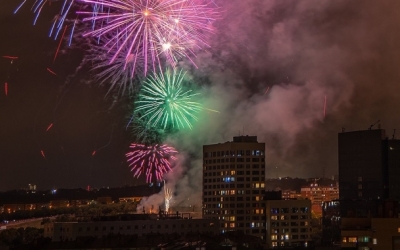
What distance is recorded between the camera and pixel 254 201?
52562mm

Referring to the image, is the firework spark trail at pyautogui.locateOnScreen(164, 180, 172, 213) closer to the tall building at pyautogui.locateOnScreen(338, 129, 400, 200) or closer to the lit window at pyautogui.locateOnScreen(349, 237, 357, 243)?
the tall building at pyautogui.locateOnScreen(338, 129, 400, 200)

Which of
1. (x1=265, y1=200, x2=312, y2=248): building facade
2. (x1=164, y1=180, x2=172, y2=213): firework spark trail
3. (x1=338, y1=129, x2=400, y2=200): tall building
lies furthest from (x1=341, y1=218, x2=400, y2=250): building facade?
(x1=338, y1=129, x2=400, y2=200): tall building

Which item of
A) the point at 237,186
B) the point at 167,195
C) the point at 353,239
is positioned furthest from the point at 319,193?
the point at 353,239

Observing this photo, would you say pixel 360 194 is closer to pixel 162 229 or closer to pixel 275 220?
pixel 275 220

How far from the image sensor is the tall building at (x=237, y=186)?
52.2 meters

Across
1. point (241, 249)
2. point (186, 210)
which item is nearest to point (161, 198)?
point (186, 210)

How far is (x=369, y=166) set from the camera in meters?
60.0

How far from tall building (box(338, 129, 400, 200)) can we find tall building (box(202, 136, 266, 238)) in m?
11.2

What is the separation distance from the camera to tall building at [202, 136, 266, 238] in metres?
52.2

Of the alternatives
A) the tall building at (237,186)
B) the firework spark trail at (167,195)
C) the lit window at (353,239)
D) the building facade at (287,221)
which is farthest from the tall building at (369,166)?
the lit window at (353,239)

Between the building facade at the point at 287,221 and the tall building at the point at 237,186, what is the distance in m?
1.10

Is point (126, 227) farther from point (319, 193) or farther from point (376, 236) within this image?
point (319, 193)

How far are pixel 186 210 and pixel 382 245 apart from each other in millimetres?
28322

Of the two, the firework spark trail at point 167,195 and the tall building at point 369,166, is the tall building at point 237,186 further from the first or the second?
the tall building at point 369,166
